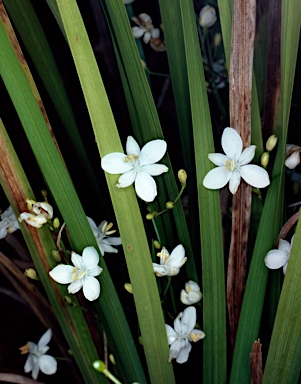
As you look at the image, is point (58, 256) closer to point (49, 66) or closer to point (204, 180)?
point (204, 180)

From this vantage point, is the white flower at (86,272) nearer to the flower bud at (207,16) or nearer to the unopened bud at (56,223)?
the unopened bud at (56,223)

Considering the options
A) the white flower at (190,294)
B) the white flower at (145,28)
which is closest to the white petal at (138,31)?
the white flower at (145,28)

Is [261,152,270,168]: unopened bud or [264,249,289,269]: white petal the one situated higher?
[261,152,270,168]: unopened bud

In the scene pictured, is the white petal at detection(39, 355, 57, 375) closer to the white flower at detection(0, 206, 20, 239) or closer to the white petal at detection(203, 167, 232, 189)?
the white flower at detection(0, 206, 20, 239)

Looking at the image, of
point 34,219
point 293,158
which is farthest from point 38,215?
point 293,158

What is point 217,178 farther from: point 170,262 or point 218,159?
point 170,262

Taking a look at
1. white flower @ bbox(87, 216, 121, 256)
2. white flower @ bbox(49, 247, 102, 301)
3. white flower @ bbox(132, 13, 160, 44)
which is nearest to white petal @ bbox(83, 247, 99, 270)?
white flower @ bbox(49, 247, 102, 301)
